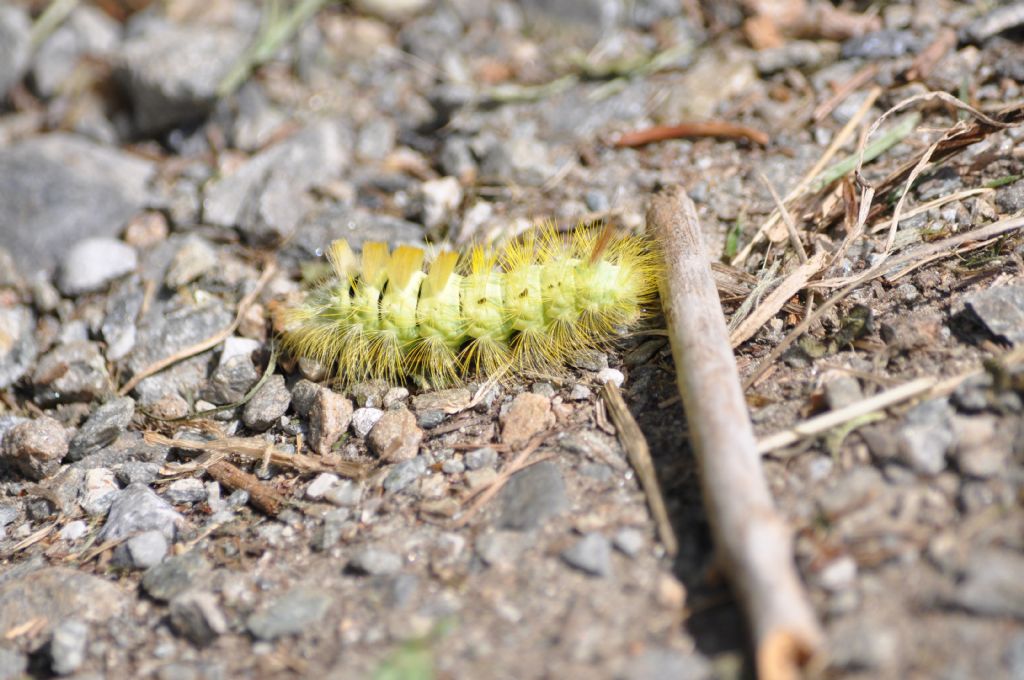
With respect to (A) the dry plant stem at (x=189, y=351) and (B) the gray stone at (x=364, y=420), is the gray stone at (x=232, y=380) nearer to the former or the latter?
(A) the dry plant stem at (x=189, y=351)

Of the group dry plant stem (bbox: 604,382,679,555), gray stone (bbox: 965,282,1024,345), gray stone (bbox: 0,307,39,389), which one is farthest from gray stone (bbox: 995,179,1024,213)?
gray stone (bbox: 0,307,39,389)

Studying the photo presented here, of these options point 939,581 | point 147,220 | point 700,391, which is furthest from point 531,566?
point 147,220

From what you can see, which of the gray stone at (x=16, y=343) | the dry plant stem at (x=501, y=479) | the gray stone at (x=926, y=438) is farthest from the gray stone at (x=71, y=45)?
the gray stone at (x=926, y=438)

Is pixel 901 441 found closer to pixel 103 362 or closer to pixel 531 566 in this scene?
pixel 531 566

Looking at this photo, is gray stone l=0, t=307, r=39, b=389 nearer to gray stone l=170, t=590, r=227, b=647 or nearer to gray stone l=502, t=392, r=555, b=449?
gray stone l=170, t=590, r=227, b=647

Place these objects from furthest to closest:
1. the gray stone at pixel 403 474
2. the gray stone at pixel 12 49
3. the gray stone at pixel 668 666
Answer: the gray stone at pixel 12 49 → the gray stone at pixel 403 474 → the gray stone at pixel 668 666

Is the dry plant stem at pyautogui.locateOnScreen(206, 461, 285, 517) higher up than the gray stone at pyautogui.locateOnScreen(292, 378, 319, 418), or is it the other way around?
the gray stone at pyautogui.locateOnScreen(292, 378, 319, 418)

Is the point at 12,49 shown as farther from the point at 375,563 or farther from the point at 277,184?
the point at 375,563
